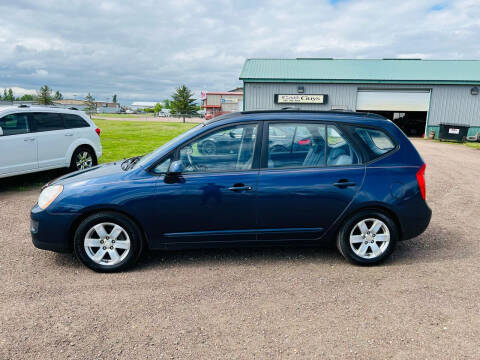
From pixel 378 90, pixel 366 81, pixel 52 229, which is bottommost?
pixel 52 229

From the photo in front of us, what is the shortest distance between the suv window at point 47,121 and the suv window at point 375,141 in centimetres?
683

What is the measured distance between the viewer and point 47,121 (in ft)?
26.9

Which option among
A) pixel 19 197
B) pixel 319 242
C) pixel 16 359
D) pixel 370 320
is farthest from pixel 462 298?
pixel 19 197

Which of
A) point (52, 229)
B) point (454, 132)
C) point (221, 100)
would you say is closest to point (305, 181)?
point (52, 229)

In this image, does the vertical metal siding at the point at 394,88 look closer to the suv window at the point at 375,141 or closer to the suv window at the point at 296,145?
the suv window at the point at 375,141

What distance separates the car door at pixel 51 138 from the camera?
26.1 ft

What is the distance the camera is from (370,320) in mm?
3098

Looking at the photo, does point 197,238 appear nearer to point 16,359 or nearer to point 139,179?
point 139,179

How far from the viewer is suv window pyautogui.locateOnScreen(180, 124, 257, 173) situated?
156 inches

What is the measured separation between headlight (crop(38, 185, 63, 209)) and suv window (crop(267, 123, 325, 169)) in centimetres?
225

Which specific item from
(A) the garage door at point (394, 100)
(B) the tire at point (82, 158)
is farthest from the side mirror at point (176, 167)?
(A) the garage door at point (394, 100)

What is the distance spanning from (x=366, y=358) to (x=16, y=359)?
244 centimetres

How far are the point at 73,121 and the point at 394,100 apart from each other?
881 inches

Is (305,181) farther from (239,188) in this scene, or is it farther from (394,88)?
(394,88)
